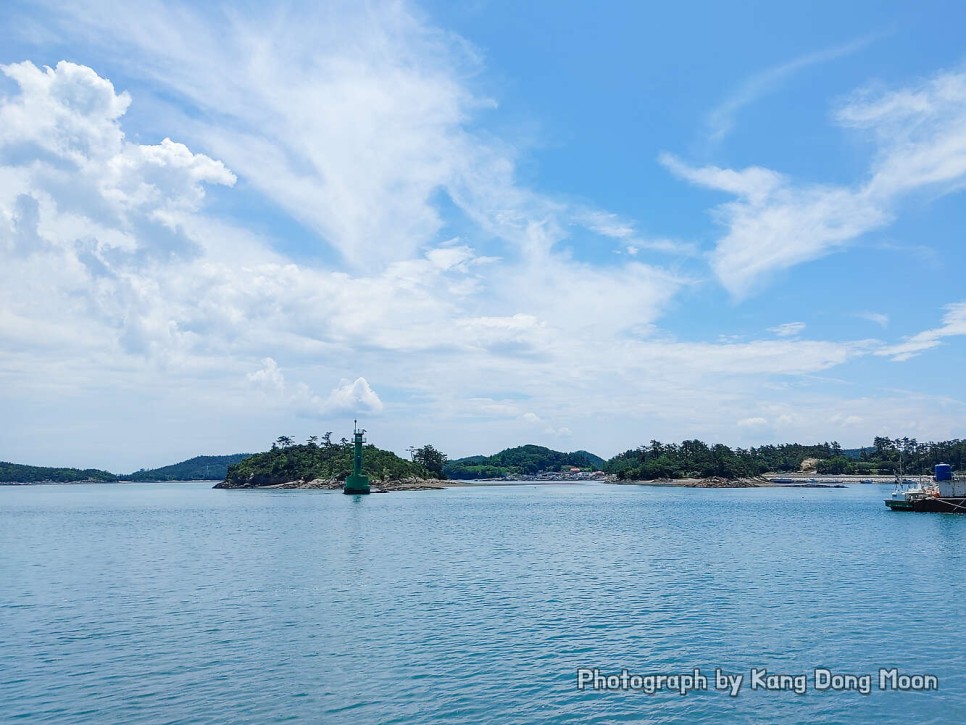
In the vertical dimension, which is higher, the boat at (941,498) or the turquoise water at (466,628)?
the boat at (941,498)

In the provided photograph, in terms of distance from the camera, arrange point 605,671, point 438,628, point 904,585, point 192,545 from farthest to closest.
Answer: point 192,545 → point 904,585 → point 438,628 → point 605,671

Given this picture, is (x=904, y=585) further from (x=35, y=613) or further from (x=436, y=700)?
(x=35, y=613)

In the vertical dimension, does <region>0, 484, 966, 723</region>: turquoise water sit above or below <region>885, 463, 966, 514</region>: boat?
below

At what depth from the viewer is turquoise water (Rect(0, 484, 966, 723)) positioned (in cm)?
2172

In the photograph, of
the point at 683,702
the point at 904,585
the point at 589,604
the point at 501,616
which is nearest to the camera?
the point at 683,702

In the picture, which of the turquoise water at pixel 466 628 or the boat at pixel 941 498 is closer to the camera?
the turquoise water at pixel 466 628

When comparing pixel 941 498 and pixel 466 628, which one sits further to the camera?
pixel 941 498

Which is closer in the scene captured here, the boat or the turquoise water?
the turquoise water

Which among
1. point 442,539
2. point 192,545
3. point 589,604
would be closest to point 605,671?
point 589,604

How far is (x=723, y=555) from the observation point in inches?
2176

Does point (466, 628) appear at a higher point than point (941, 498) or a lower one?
lower

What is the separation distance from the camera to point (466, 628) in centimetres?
3078

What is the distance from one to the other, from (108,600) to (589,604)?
88.2 ft

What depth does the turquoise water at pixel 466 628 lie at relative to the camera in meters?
21.7
